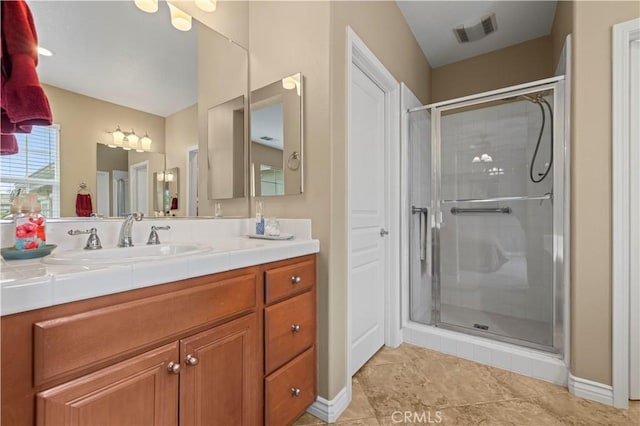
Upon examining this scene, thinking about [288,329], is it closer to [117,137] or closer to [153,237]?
[153,237]

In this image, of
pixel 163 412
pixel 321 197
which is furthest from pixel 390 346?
pixel 163 412

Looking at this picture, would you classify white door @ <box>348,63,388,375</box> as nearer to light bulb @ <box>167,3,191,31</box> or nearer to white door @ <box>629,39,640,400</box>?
light bulb @ <box>167,3,191,31</box>

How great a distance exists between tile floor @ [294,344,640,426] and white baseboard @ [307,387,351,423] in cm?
2

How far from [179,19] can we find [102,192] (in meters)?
1.00

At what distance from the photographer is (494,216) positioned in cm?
288

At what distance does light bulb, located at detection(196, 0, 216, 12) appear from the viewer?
1632 mm

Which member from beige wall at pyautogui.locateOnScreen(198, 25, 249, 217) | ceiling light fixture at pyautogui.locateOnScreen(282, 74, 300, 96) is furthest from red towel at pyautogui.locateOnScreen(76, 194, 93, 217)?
ceiling light fixture at pyautogui.locateOnScreen(282, 74, 300, 96)

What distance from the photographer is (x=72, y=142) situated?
3.97ft

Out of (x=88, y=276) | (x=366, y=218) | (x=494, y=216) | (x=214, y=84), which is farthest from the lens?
(x=494, y=216)

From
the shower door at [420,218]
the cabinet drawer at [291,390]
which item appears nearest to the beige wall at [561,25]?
the shower door at [420,218]

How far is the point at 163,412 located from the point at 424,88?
129 inches

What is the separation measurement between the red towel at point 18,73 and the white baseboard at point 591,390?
9.18ft

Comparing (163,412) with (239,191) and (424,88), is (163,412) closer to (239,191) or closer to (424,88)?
(239,191)

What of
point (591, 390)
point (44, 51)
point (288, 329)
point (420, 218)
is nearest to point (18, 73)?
point (44, 51)
